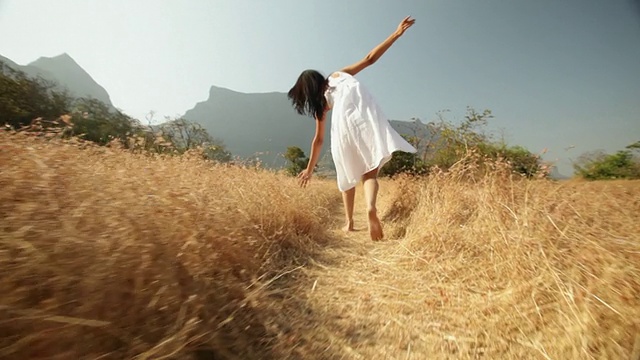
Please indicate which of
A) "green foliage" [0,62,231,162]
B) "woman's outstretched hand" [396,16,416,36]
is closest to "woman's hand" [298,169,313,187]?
"woman's outstretched hand" [396,16,416,36]

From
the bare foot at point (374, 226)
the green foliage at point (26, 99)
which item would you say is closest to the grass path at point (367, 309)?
the bare foot at point (374, 226)

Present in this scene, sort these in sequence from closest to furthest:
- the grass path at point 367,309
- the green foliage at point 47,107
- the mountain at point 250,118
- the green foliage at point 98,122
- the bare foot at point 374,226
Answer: the grass path at point 367,309, the bare foot at point 374,226, the green foliage at point 47,107, the green foliage at point 98,122, the mountain at point 250,118

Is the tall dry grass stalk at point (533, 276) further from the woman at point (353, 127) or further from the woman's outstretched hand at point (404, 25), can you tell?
the woman's outstretched hand at point (404, 25)

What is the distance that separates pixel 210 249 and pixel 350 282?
2.71 ft

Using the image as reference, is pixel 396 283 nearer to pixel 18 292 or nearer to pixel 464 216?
pixel 464 216

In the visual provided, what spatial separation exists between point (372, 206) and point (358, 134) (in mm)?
797

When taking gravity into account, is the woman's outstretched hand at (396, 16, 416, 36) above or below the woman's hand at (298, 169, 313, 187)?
above

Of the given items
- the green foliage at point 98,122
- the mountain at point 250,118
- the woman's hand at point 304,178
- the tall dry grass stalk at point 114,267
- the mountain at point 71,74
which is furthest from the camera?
the mountain at point 250,118

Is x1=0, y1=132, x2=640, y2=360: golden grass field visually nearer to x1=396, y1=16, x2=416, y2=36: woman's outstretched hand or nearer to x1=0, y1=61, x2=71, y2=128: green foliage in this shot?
x1=396, y1=16, x2=416, y2=36: woman's outstretched hand

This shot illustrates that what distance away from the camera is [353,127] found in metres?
2.59

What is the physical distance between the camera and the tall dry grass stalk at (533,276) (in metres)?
0.71

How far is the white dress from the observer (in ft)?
8.13

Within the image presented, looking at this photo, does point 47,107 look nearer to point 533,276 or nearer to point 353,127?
point 353,127

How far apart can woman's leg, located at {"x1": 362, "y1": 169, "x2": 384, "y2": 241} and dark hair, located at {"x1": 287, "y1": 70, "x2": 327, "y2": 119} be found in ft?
3.28
